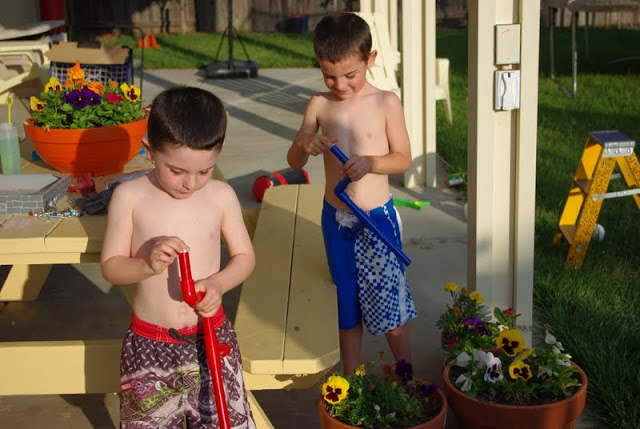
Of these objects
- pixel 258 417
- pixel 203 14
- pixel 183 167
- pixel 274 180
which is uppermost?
pixel 203 14

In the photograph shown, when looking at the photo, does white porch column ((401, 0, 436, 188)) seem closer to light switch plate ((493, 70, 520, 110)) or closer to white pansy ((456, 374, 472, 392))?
light switch plate ((493, 70, 520, 110))

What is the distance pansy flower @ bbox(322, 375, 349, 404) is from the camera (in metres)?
2.53

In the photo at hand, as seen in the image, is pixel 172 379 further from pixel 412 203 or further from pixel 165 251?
pixel 412 203

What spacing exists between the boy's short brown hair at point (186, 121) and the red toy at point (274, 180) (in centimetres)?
320

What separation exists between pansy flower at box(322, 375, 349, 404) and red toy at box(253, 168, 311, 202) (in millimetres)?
3017

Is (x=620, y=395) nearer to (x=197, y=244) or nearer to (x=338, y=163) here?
(x=338, y=163)

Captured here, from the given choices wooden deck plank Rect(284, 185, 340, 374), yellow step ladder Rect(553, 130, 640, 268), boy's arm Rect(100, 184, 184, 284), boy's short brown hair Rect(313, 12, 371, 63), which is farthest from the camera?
yellow step ladder Rect(553, 130, 640, 268)

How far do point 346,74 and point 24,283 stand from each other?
2.11 metres

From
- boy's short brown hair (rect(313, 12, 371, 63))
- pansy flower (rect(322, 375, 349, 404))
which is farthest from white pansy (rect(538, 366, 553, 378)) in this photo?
boy's short brown hair (rect(313, 12, 371, 63))

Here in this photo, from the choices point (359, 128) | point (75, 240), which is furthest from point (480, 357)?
point (75, 240)

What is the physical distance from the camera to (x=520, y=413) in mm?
2590

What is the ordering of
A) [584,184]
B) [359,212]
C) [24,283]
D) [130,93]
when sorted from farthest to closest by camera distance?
[584,184]
[24,283]
[130,93]
[359,212]

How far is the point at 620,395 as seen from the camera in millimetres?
3033

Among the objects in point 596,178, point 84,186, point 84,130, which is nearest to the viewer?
point 84,186
